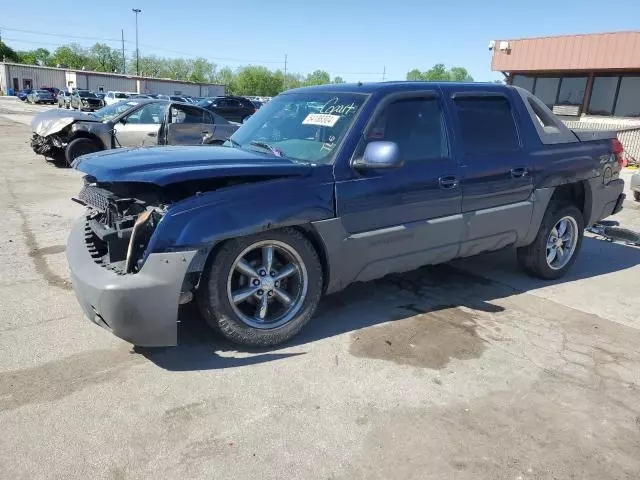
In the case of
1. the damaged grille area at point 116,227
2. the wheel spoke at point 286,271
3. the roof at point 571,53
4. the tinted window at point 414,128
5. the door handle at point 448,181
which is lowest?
the wheel spoke at point 286,271

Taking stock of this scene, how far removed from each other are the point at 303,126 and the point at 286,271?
4.15ft

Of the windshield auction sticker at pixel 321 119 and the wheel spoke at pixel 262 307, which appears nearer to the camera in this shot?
the wheel spoke at pixel 262 307

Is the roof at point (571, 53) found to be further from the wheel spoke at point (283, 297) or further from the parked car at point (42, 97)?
the parked car at point (42, 97)

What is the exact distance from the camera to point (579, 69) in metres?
22.5

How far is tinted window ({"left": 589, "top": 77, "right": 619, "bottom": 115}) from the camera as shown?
874 inches

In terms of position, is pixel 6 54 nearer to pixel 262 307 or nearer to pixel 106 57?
pixel 106 57

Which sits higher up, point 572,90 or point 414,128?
point 572,90

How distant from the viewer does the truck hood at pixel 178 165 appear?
10.4 feet

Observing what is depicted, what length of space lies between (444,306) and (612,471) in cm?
211

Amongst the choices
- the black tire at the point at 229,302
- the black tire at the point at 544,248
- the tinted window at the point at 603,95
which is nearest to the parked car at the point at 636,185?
the black tire at the point at 544,248

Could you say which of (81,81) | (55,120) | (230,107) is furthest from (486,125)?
(81,81)

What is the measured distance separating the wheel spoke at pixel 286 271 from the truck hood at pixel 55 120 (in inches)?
375

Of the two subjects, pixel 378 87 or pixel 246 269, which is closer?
pixel 246 269

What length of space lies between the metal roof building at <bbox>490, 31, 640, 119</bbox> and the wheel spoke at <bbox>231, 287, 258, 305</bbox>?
2230cm
